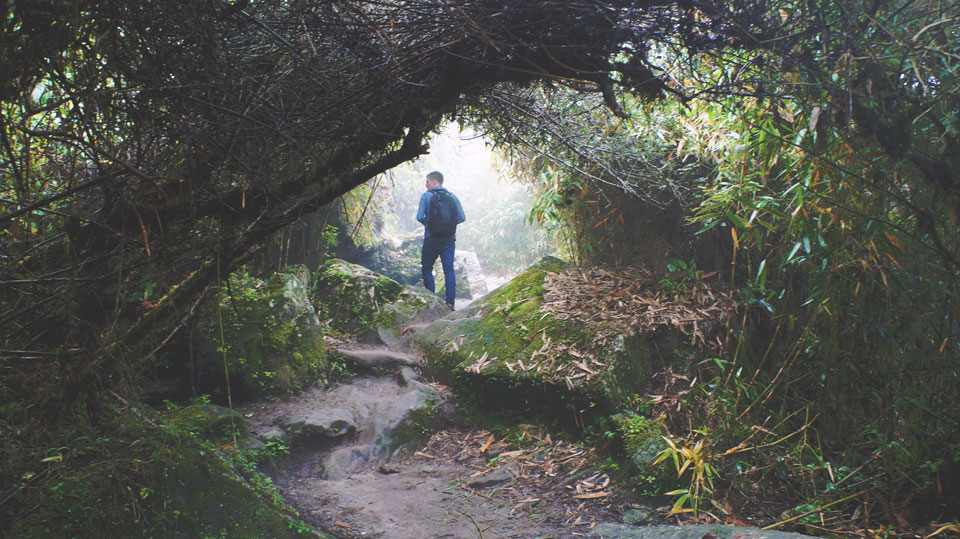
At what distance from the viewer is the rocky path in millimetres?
3016

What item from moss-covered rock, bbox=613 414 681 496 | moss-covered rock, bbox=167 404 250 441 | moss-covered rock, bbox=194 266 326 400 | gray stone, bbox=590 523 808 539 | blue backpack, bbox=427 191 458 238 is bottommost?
gray stone, bbox=590 523 808 539

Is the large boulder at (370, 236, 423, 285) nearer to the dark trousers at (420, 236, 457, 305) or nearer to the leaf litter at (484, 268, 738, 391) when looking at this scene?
the dark trousers at (420, 236, 457, 305)

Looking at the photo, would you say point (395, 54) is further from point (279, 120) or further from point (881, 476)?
point (881, 476)

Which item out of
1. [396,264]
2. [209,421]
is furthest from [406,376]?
[396,264]

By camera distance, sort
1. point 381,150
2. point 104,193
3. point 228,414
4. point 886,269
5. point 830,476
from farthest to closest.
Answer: point 228,414 → point 830,476 → point 886,269 → point 381,150 → point 104,193

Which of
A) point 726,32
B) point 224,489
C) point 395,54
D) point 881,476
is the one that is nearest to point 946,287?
point 881,476

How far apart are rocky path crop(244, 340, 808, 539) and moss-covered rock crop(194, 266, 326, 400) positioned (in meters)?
0.23

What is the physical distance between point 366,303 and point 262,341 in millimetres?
1937

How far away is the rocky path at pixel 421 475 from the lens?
302 cm

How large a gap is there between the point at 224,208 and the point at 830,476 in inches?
134

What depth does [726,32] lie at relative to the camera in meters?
1.92

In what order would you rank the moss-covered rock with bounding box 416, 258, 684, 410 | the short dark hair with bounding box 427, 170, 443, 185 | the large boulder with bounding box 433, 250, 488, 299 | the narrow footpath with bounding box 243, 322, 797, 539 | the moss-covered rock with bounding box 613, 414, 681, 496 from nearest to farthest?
the narrow footpath with bounding box 243, 322, 797, 539
the moss-covered rock with bounding box 613, 414, 681, 496
the moss-covered rock with bounding box 416, 258, 684, 410
the short dark hair with bounding box 427, 170, 443, 185
the large boulder with bounding box 433, 250, 488, 299

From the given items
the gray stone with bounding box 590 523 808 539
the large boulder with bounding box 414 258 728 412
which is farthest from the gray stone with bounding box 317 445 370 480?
the gray stone with bounding box 590 523 808 539


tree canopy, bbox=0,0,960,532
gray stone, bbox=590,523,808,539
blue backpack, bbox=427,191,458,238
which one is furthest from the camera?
blue backpack, bbox=427,191,458,238
